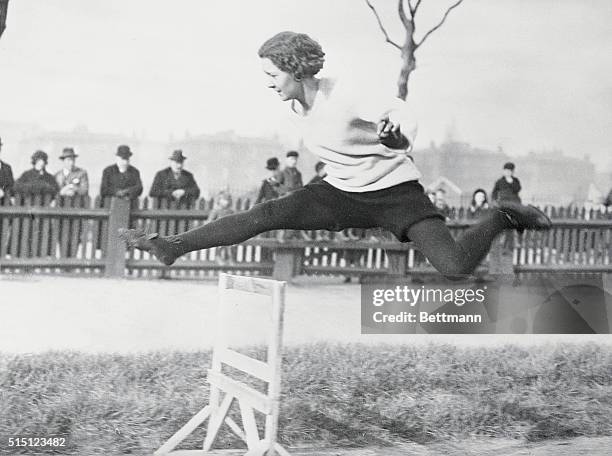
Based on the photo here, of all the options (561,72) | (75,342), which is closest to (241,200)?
(75,342)

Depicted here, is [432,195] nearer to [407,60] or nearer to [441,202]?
[441,202]

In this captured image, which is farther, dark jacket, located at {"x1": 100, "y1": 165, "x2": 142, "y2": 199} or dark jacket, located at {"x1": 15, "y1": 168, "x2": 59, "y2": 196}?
dark jacket, located at {"x1": 100, "y1": 165, "x2": 142, "y2": 199}

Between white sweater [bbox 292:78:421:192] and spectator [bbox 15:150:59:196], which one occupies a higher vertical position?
white sweater [bbox 292:78:421:192]

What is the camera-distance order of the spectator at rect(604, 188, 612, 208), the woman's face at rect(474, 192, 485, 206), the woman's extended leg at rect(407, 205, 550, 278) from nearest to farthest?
the woman's extended leg at rect(407, 205, 550, 278), the woman's face at rect(474, 192, 485, 206), the spectator at rect(604, 188, 612, 208)

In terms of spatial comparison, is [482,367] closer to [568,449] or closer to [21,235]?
[568,449]

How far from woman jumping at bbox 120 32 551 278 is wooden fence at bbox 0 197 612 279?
321mm

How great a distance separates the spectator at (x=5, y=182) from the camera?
4129mm

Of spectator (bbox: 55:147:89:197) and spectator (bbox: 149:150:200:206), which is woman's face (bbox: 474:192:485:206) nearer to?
spectator (bbox: 149:150:200:206)

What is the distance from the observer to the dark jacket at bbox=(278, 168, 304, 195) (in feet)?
14.2

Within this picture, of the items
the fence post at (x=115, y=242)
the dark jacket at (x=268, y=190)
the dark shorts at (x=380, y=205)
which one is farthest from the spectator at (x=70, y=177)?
the dark shorts at (x=380, y=205)

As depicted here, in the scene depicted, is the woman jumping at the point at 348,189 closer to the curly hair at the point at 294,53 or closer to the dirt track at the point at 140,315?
the curly hair at the point at 294,53

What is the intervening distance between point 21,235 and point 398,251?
1.86 meters

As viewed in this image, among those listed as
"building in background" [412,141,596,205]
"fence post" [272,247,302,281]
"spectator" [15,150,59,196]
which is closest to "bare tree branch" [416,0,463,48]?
"building in background" [412,141,596,205]

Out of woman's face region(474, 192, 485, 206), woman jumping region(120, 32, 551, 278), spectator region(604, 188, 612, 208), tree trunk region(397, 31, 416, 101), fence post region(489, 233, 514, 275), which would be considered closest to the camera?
woman jumping region(120, 32, 551, 278)
